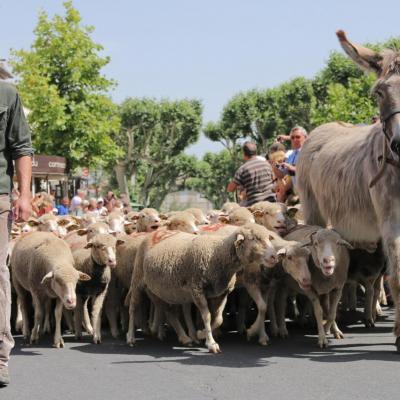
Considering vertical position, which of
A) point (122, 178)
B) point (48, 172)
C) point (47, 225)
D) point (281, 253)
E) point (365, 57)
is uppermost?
point (122, 178)

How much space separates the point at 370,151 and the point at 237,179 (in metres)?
4.18

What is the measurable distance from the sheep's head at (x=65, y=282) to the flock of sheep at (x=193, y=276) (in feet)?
0.04

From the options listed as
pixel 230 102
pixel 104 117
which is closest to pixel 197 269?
pixel 104 117

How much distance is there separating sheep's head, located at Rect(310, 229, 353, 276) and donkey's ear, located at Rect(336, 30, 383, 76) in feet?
5.21

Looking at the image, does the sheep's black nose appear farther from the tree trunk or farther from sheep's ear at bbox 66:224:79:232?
the tree trunk

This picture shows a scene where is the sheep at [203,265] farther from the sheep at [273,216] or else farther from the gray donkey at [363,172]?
the sheep at [273,216]

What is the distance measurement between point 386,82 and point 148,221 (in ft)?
16.6

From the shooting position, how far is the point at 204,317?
8008 millimetres

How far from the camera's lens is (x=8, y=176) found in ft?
21.1

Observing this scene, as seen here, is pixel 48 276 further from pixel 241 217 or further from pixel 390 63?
pixel 390 63

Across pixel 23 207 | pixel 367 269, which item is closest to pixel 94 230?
pixel 367 269

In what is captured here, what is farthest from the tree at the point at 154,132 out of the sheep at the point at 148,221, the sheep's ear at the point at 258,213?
the sheep's ear at the point at 258,213

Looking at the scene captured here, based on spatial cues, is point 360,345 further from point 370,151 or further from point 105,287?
point 105,287

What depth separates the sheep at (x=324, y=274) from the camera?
7984 millimetres
